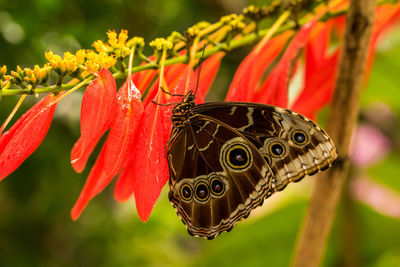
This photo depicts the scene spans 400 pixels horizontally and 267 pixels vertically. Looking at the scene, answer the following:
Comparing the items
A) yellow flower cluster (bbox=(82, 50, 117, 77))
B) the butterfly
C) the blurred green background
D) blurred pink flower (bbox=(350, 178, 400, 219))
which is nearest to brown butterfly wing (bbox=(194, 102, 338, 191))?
the butterfly

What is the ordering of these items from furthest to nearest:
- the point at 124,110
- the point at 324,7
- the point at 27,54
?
the point at 27,54 → the point at 324,7 → the point at 124,110

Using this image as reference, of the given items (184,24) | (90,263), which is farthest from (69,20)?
(90,263)

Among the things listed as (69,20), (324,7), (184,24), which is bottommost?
(324,7)

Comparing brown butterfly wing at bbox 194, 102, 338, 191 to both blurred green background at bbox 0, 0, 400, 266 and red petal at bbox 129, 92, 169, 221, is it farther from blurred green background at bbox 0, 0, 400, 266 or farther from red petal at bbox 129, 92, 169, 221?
blurred green background at bbox 0, 0, 400, 266

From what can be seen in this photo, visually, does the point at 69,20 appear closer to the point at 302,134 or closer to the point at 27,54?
the point at 27,54

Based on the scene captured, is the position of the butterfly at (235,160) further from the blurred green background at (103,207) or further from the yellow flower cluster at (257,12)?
the blurred green background at (103,207)

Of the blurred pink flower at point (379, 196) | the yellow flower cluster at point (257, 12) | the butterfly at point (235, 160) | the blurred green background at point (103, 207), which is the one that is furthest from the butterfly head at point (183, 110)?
the blurred pink flower at point (379, 196)
